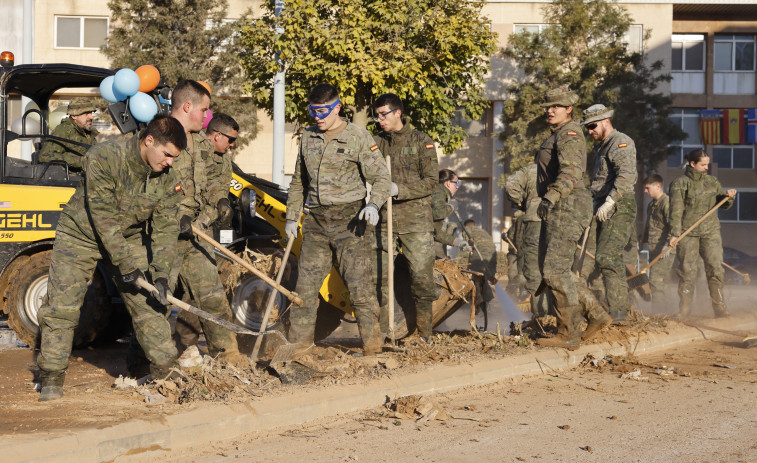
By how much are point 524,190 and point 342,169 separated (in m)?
4.69

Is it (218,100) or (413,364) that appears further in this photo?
(218,100)

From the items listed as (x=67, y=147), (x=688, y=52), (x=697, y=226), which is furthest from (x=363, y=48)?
(x=688, y=52)

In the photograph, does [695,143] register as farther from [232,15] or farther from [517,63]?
[232,15]

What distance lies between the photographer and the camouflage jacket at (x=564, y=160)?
7.56m

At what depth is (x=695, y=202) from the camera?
11234mm

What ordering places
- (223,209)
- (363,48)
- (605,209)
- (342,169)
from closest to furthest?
(342,169)
(223,209)
(605,209)
(363,48)

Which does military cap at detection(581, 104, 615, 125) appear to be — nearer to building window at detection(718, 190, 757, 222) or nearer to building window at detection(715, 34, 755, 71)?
building window at detection(715, 34, 755, 71)

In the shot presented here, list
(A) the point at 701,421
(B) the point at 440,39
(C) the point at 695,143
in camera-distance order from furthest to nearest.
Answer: (C) the point at 695,143 → (B) the point at 440,39 → (A) the point at 701,421

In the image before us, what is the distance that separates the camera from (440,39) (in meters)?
17.9

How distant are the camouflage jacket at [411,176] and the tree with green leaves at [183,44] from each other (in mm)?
16782

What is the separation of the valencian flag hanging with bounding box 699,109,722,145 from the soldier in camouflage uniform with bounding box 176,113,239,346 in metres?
28.2

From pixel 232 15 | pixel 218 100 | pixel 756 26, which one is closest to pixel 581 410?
pixel 218 100

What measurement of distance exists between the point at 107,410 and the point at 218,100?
821 inches

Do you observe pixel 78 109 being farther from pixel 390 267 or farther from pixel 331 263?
pixel 390 267
